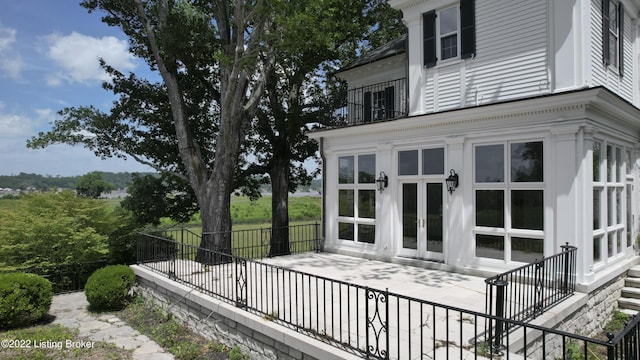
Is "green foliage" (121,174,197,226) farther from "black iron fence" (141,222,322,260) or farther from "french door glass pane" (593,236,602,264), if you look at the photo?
"french door glass pane" (593,236,602,264)

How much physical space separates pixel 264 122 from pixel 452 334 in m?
12.4

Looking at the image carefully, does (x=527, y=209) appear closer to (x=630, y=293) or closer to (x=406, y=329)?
(x=630, y=293)

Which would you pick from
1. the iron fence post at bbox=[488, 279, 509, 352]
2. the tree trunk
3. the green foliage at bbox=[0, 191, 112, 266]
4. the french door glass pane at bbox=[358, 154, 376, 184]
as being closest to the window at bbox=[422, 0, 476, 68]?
the french door glass pane at bbox=[358, 154, 376, 184]

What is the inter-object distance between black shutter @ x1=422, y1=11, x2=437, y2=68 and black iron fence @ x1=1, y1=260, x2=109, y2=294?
12003 millimetres

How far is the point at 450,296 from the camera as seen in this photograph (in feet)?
22.8

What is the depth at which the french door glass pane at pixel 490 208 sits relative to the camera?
8156 millimetres

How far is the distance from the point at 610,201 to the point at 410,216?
14.6ft

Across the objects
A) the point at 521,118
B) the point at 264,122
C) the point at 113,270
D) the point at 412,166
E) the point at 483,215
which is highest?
the point at 264,122

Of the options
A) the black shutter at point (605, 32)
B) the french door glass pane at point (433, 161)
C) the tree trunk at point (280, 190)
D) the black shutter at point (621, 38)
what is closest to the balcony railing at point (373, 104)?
the french door glass pane at point (433, 161)

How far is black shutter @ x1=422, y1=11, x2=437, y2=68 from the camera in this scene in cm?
955

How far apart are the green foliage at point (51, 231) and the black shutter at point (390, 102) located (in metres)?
9.99

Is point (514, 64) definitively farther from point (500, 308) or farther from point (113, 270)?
point (113, 270)

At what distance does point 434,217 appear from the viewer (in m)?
→ 9.45

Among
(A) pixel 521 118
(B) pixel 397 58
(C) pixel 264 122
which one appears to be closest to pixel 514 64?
(A) pixel 521 118
